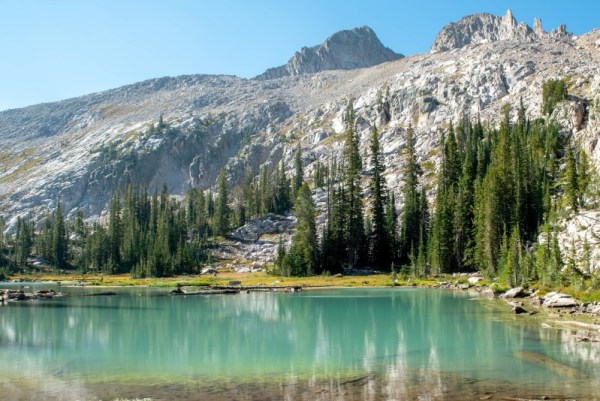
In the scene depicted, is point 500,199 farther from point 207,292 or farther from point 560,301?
point 207,292

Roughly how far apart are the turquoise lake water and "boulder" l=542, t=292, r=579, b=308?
4.67 m

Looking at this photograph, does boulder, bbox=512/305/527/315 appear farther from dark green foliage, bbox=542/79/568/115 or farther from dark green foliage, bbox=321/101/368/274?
dark green foliage, bbox=542/79/568/115

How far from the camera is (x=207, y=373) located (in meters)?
24.0

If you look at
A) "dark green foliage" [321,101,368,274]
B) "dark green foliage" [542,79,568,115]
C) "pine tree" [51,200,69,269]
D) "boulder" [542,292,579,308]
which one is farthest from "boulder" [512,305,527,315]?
"pine tree" [51,200,69,269]

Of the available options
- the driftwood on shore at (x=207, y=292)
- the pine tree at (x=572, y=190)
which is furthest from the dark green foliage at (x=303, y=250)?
the pine tree at (x=572, y=190)

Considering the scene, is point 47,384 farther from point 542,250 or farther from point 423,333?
point 542,250

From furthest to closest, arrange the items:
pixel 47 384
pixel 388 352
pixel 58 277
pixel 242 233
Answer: pixel 242 233 → pixel 58 277 → pixel 388 352 → pixel 47 384

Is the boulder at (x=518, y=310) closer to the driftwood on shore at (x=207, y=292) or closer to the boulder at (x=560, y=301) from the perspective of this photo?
the boulder at (x=560, y=301)

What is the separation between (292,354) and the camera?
2894 cm

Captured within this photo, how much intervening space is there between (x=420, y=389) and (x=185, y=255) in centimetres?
10738

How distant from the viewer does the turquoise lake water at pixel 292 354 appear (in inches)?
813

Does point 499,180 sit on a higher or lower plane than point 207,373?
higher

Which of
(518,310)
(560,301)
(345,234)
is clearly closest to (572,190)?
(560,301)

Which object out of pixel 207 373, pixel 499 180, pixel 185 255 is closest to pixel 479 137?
pixel 499 180
